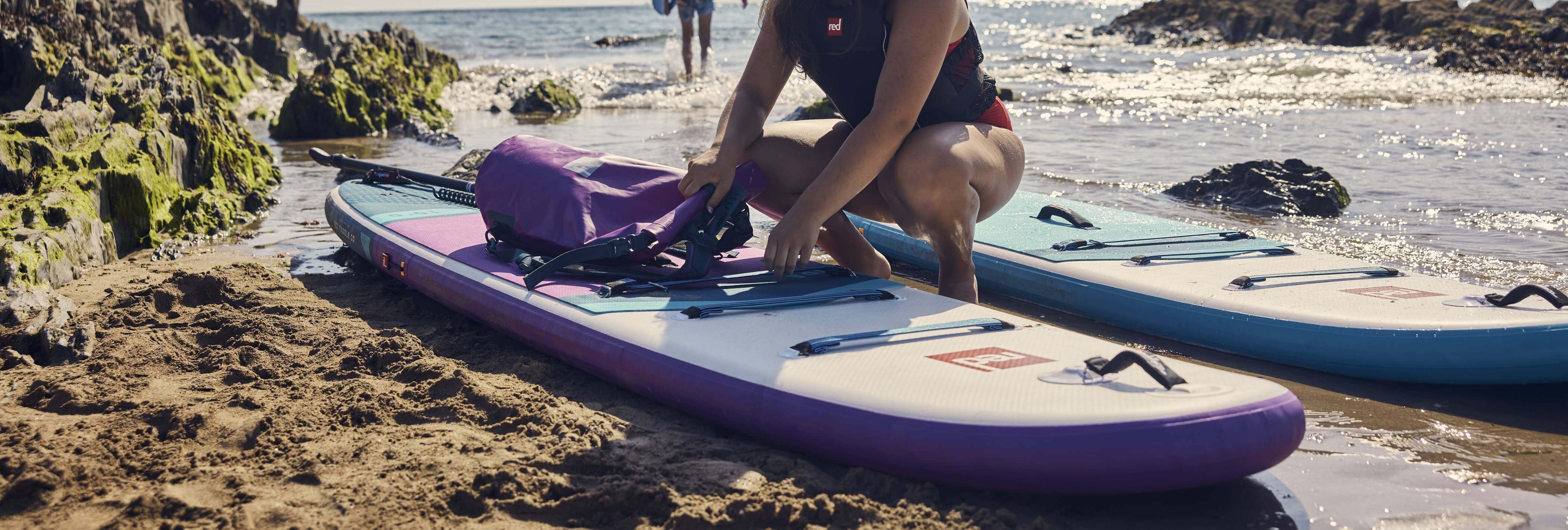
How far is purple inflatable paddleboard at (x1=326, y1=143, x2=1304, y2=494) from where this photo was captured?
2.05 metres

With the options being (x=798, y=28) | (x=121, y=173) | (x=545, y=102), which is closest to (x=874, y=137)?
(x=798, y=28)

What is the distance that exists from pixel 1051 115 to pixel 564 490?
9.71 meters

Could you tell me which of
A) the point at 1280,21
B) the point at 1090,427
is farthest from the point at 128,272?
the point at 1280,21

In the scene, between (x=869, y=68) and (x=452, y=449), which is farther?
(x=869, y=68)

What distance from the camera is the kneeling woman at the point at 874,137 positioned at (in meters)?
2.85

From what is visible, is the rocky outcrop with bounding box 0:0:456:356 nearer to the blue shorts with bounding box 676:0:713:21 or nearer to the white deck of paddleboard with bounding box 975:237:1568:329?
the white deck of paddleboard with bounding box 975:237:1568:329

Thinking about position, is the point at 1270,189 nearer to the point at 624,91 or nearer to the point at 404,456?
the point at 404,456

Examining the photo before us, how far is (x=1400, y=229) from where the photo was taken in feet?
17.3

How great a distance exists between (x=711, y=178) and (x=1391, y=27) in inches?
948

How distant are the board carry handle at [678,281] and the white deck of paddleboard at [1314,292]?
1043 mm

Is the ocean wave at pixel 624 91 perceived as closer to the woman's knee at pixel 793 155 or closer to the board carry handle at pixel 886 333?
the woman's knee at pixel 793 155

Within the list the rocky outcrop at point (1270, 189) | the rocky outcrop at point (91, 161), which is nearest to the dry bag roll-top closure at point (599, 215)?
the rocky outcrop at point (91, 161)

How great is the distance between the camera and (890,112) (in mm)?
2861

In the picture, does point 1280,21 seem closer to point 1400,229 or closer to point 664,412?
point 1400,229
